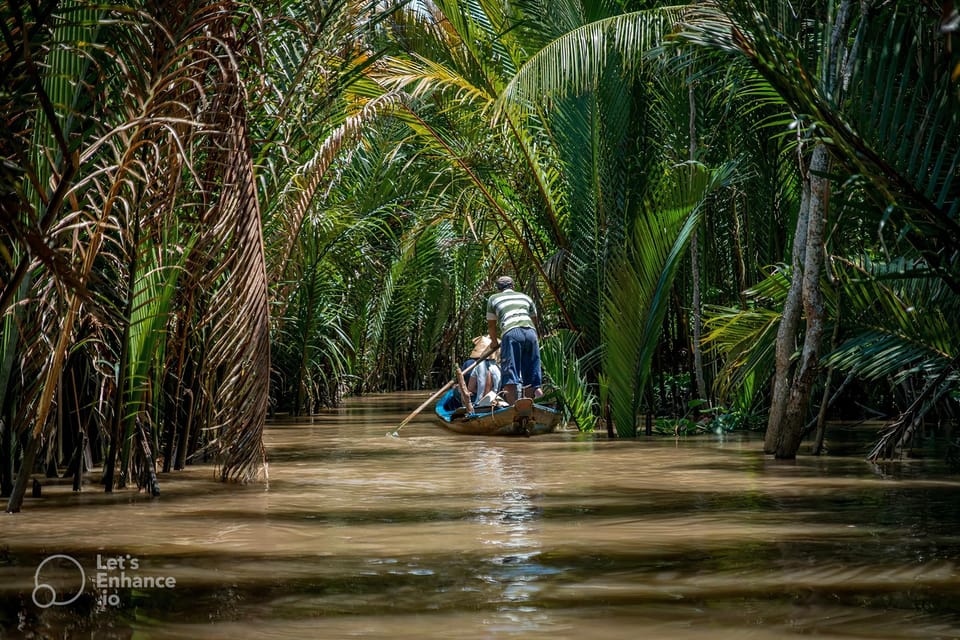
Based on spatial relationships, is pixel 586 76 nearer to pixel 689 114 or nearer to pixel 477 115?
pixel 689 114

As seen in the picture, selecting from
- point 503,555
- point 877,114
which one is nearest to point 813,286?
point 877,114

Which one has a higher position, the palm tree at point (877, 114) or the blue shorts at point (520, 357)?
the palm tree at point (877, 114)

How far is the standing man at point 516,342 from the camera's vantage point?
492 inches

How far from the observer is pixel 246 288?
19.8 feet

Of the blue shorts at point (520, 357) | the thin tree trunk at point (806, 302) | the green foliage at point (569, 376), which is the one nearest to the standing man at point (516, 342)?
the blue shorts at point (520, 357)

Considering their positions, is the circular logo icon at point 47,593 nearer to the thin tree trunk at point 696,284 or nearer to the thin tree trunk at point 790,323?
the thin tree trunk at point 790,323

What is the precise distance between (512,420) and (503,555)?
7592 mm

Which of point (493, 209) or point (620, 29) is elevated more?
point (620, 29)

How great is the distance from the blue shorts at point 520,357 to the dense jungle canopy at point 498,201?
0.57 meters

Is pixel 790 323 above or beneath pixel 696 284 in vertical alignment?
beneath

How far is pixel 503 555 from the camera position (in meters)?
4.41

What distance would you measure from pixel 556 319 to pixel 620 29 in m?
4.74

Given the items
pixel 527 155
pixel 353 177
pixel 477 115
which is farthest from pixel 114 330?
pixel 353 177

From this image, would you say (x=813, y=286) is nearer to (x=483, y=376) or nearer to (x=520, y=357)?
(x=520, y=357)
